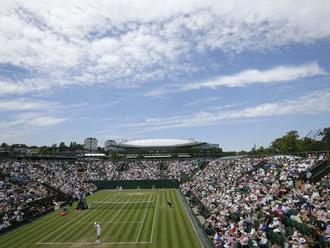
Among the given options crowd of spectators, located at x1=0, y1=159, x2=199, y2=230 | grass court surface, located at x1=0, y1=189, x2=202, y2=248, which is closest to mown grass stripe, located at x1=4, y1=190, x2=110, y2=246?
grass court surface, located at x1=0, y1=189, x2=202, y2=248

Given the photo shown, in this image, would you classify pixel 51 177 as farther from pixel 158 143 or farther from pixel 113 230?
pixel 158 143

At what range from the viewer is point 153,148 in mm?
140750

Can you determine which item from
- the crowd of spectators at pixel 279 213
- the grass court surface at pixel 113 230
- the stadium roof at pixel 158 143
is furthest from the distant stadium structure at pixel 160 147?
the crowd of spectators at pixel 279 213

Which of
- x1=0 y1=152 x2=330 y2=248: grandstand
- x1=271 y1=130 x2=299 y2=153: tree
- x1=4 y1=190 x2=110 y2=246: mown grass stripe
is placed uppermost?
x1=271 y1=130 x2=299 y2=153: tree

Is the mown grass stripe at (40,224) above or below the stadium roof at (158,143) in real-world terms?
below

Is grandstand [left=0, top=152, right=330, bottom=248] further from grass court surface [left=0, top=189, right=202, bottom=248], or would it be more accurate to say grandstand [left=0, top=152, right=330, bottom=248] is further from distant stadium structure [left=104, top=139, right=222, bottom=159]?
distant stadium structure [left=104, top=139, right=222, bottom=159]

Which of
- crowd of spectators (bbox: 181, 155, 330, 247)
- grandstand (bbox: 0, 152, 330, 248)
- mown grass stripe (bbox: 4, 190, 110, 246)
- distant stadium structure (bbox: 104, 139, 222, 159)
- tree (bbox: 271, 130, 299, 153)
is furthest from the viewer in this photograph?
distant stadium structure (bbox: 104, 139, 222, 159)

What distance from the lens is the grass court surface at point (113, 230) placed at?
2714cm

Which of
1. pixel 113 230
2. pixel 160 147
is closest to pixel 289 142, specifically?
pixel 160 147

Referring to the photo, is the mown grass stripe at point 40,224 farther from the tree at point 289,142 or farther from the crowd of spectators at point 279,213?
the tree at point 289,142

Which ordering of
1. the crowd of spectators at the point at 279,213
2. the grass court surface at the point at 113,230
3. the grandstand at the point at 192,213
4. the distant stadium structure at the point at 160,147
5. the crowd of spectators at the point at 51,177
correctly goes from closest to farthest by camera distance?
the crowd of spectators at the point at 279,213, the grandstand at the point at 192,213, the grass court surface at the point at 113,230, the crowd of spectators at the point at 51,177, the distant stadium structure at the point at 160,147

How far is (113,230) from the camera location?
31625mm

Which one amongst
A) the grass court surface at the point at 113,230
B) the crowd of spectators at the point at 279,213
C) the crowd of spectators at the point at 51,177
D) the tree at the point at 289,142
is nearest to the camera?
the crowd of spectators at the point at 279,213

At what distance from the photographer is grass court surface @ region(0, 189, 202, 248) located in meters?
27.1
